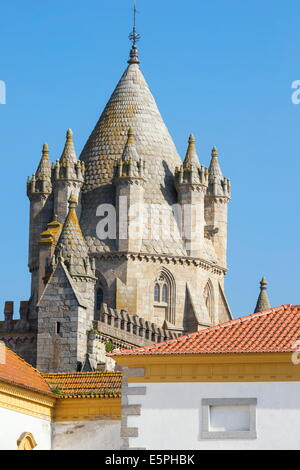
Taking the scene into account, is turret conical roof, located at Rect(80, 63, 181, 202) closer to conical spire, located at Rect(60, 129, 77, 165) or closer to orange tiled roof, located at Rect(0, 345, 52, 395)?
conical spire, located at Rect(60, 129, 77, 165)

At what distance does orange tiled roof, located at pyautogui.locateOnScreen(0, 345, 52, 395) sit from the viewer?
43.4 metres

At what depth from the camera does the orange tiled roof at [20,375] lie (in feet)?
142

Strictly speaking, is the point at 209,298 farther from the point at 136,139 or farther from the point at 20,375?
the point at 20,375

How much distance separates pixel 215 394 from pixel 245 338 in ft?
5.73

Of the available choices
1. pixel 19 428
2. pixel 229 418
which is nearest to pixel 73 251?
pixel 19 428

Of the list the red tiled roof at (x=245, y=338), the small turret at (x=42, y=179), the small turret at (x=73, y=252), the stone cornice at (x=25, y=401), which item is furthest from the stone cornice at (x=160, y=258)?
the red tiled roof at (x=245, y=338)

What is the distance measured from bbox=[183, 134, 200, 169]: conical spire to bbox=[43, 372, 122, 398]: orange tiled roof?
40.2m

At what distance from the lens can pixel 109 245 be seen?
85062mm

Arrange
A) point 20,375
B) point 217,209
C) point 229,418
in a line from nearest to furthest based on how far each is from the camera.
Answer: point 229,418 < point 20,375 < point 217,209

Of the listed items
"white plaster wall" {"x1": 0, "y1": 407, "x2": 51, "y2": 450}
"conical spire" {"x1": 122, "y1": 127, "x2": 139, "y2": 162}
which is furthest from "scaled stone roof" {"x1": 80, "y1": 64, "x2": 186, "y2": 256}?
"white plaster wall" {"x1": 0, "y1": 407, "x2": 51, "y2": 450}

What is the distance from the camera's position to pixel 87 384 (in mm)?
46531
